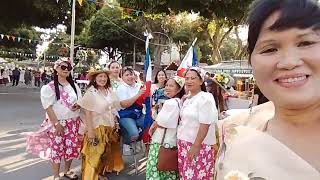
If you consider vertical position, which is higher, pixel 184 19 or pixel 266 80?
pixel 184 19

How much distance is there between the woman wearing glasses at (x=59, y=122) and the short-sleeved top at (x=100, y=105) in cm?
26

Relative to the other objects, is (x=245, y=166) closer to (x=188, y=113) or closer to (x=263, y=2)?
(x=263, y=2)

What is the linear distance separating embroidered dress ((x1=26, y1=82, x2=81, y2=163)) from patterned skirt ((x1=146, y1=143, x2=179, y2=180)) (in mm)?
1243

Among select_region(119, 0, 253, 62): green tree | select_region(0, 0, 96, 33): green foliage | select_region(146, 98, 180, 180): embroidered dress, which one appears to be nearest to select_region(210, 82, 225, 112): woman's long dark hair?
select_region(146, 98, 180, 180): embroidered dress

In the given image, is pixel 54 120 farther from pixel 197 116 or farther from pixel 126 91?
pixel 197 116

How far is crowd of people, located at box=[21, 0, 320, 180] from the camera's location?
1014mm

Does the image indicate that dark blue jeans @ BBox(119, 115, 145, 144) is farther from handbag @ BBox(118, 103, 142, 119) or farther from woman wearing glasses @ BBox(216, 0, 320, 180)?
woman wearing glasses @ BBox(216, 0, 320, 180)

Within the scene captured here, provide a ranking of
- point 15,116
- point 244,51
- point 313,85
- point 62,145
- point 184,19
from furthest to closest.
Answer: point 184,19 < point 15,116 < point 62,145 < point 244,51 < point 313,85

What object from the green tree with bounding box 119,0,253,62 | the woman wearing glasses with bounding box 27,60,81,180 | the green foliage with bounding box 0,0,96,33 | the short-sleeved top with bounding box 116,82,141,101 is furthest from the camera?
the green foliage with bounding box 0,0,96,33

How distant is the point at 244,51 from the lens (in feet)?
4.00

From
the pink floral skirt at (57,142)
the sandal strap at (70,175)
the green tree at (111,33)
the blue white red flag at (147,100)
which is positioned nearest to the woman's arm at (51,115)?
the pink floral skirt at (57,142)

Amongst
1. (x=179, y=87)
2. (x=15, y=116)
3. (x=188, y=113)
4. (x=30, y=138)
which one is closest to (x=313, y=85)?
(x=188, y=113)

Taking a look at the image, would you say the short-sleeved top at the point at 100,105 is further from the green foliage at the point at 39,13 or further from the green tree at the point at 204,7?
the green foliage at the point at 39,13

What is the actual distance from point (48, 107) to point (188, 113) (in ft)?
5.90
